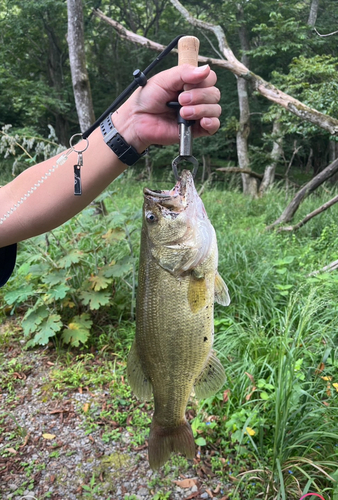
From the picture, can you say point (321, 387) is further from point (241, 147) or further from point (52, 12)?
point (52, 12)

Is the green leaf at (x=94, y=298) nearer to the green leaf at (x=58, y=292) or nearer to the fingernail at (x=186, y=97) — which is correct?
the green leaf at (x=58, y=292)

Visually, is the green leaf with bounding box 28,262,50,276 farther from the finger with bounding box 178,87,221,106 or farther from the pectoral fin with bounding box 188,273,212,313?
the finger with bounding box 178,87,221,106

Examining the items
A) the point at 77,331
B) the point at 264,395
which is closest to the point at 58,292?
the point at 77,331

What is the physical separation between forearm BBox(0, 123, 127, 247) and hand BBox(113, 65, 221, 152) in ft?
0.44

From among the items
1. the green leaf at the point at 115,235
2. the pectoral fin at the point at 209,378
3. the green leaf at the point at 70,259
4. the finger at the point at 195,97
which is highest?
the finger at the point at 195,97

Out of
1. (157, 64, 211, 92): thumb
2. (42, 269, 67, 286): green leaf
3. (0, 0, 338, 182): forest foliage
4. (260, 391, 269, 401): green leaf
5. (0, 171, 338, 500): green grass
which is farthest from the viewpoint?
(0, 0, 338, 182): forest foliage

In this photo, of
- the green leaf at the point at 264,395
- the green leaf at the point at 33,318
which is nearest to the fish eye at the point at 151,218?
the green leaf at the point at 264,395

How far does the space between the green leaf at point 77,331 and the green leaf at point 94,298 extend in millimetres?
202

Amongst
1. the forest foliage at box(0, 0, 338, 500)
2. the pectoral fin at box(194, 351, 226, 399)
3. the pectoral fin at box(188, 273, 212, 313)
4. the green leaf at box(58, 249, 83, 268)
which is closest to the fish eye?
the pectoral fin at box(188, 273, 212, 313)

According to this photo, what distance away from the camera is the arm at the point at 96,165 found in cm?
139

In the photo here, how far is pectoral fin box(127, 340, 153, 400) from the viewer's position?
4.63 ft

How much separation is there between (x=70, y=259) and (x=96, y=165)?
1977 mm

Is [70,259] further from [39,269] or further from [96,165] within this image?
[96,165]

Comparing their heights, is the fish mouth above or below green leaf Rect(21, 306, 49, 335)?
above
